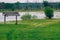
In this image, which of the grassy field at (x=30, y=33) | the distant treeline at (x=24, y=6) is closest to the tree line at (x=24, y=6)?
the distant treeline at (x=24, y=6)

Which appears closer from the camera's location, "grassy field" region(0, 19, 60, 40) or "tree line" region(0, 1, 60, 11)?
"grassy field" region(0, 19, 60, 40)

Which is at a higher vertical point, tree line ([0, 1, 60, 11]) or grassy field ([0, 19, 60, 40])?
tree line ([0, 1, 60, 11])

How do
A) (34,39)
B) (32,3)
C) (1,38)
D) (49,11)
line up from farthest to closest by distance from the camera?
1. (32,3)
2. (49,11)
3. (1,38)
4. (34,39)

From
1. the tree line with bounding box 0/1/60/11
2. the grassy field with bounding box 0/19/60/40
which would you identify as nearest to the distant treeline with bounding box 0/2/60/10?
the tree line with bounding box 0/1/60/11

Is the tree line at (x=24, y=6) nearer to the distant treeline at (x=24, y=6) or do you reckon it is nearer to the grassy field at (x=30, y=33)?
the distant treeline at (x=24, y=6)

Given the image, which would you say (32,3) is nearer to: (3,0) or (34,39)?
(3,0)

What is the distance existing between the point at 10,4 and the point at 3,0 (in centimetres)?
234

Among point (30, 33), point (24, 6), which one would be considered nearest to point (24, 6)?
point (24, 6)

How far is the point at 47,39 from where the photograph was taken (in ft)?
25.5

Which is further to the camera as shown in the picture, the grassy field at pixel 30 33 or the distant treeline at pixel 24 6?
the distant treeline at pixel 24 6

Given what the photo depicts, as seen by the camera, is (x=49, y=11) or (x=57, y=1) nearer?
(x=49, y=11)

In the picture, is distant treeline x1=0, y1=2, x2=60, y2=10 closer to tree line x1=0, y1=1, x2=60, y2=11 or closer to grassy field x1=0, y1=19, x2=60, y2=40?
tree line x1=0, y1=1, x2=60, y2=11

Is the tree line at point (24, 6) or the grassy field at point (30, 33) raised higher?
the tree line at point (24, 6)

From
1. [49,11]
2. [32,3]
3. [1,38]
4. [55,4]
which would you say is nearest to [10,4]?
[32,3]
